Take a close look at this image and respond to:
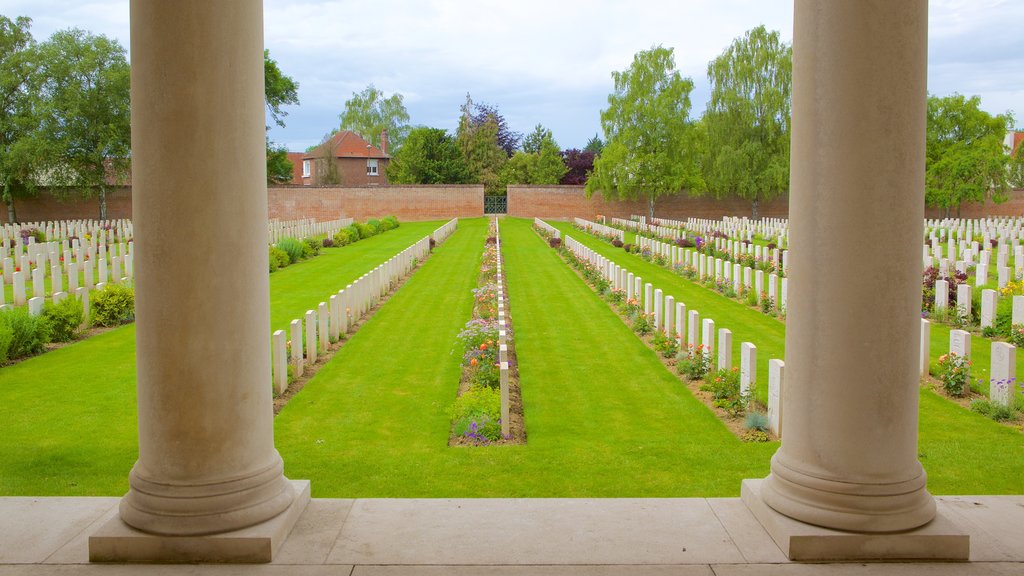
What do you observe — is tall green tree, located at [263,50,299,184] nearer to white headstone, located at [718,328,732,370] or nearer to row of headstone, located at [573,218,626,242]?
row of headstone, located at [573,218,626,242]

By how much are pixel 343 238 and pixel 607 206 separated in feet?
91.0

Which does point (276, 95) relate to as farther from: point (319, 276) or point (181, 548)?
point (181, 548)

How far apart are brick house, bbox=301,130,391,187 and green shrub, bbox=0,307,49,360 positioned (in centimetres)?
6592

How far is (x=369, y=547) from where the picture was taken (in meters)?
4.38

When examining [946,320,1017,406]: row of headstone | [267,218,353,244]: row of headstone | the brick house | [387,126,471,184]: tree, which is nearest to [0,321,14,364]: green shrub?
[946,320,1017,406]: row of headstone

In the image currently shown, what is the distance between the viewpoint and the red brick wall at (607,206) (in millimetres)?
58875

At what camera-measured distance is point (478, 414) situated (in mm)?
8172

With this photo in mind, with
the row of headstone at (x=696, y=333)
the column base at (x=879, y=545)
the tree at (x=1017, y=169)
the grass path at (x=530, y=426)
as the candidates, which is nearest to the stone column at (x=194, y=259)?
the grass path at (x=530, y=426)

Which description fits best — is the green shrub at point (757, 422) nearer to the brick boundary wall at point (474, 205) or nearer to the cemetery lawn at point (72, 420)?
the cemetery lawn at point (72, 420)

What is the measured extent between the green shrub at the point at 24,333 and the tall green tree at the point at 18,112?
3704 centimetres

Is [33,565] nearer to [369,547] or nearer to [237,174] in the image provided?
[369,547]

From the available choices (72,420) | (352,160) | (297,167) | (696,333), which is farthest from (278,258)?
(297,167)

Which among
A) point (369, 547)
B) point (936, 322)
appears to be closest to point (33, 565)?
point (369, 547)

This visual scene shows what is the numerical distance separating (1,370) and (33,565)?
306 inches
